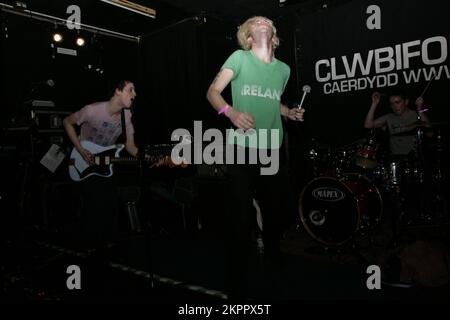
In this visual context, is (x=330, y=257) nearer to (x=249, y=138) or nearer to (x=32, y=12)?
(x=249, y=138)

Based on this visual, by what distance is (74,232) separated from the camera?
5.64m

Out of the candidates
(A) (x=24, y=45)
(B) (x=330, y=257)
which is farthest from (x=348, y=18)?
(A) (x=24, y=45)

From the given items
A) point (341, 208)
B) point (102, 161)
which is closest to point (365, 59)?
point (341, 208)

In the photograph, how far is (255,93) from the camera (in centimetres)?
226

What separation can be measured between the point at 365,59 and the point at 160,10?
12.0 feet

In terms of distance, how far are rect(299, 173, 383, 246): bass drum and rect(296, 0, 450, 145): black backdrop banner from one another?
154 cm

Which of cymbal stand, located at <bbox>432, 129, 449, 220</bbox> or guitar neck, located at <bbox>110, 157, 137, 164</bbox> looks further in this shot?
cymbal stand, located at <bbox>432, 129, 449, 220</bbox>

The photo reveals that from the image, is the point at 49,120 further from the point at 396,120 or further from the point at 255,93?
the point at 396,120

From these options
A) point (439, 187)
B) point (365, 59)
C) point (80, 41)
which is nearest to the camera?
point (439, 187)

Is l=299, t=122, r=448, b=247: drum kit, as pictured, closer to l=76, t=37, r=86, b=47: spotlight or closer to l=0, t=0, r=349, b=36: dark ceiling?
l=0, t=0, r=349, b=36: dark ceiling

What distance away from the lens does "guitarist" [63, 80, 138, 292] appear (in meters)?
3.55

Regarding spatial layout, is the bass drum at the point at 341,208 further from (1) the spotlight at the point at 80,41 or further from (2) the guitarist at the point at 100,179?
(1) the spotlight at the point at 80,41

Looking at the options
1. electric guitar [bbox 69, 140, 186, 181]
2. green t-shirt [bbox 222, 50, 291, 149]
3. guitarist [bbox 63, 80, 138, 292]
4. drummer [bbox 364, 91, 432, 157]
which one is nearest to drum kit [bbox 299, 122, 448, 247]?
drummer [bbox 364, 91, 432, 157]
